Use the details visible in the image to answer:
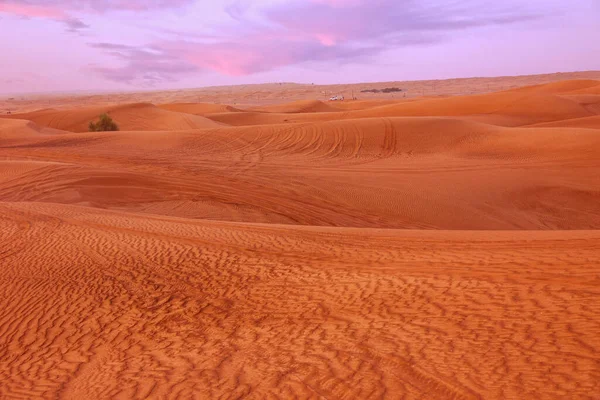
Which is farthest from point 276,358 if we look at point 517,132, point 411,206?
point 517,132

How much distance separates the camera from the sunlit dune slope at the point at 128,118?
41.3 metres

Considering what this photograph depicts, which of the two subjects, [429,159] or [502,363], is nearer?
[502,363]

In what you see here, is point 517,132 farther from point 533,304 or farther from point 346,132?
point 533,304

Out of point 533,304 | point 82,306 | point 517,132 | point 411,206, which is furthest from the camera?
point 517,132

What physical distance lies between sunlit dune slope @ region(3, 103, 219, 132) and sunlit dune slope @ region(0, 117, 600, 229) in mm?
14863

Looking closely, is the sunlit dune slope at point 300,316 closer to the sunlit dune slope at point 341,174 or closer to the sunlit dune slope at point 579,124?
the sunlit dune slope at point 341,174

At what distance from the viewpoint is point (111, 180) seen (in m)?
16.1

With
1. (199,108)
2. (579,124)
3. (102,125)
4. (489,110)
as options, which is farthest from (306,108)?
(579,124)

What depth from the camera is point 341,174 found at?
60.7 ft

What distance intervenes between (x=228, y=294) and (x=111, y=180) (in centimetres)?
1072

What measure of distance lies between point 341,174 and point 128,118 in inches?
1214

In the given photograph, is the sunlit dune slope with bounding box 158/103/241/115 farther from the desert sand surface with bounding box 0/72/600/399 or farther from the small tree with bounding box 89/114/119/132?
the desert sand surface with bounding box 0/72/600/399

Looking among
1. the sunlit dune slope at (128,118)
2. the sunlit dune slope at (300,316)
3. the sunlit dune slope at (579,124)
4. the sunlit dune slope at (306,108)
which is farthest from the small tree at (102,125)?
the sunlit dune slope at (300,316)

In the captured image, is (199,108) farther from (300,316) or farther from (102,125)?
(300,316)
